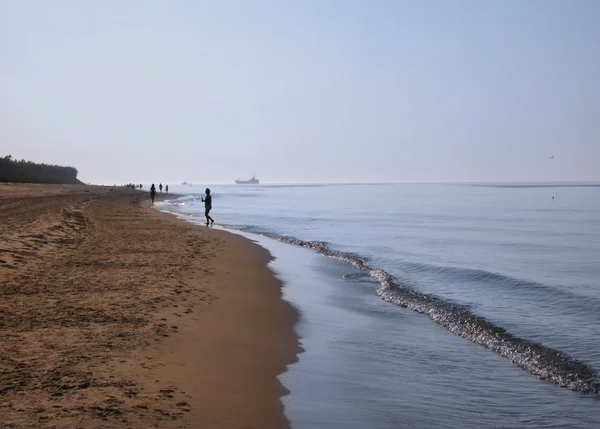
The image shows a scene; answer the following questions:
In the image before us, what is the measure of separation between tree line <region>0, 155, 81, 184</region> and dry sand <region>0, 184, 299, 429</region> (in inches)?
2844

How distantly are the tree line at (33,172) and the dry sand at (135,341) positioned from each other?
7225 cm

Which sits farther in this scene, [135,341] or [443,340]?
[443,340]

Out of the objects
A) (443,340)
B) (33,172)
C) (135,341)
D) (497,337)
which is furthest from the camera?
(33,172)

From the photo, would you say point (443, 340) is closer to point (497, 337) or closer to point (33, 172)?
point (497, 337)

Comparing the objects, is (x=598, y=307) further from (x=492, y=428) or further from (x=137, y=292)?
(x=137, y=292)

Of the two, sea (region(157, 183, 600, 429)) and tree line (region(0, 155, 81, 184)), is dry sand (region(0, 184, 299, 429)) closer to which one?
sea (region(157, 183, 600, 429))

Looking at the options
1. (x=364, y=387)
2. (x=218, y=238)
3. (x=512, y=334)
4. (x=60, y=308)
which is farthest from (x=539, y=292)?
(x=218, y=238)

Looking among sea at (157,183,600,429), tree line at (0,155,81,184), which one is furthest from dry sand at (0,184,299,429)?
tree line at (0,155,81,184)

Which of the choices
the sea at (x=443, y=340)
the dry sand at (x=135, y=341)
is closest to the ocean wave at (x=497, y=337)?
the sea at (x=443, y=340)

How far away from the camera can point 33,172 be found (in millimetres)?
98062

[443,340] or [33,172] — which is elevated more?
[33,172]

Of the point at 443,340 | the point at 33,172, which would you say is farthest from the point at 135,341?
the point at 33,172

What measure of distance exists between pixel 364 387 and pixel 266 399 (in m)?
1.45

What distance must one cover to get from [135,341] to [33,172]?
336 feet
